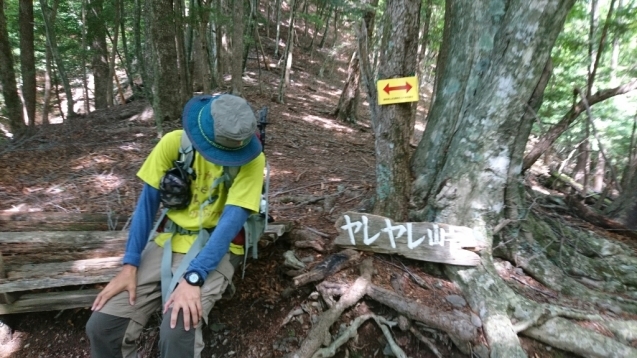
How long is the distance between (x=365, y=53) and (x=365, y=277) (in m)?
1.98

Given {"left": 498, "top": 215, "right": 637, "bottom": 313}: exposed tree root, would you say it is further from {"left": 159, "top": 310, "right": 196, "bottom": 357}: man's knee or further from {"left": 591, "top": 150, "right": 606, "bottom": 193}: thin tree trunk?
{"left": 591, "top": 150, "right": 606, "bottom": 193}: thin tree trunk

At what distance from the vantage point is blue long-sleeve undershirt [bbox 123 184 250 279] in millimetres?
2229

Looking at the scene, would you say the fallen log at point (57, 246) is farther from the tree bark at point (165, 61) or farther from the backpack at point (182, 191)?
the tree bark at point (165, 61)

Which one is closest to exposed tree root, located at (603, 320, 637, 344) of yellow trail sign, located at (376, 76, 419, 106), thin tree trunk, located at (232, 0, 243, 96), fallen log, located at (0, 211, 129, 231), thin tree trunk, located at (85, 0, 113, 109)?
yellow trail sign, located at (376, 76, 419, 106)

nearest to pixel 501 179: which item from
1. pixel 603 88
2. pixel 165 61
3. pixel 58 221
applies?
pixel 58 221

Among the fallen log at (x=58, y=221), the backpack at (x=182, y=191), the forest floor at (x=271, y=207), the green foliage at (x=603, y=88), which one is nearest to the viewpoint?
the backpack at (x=182, y=191)

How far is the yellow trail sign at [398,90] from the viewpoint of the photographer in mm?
2943

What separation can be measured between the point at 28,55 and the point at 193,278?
10.2m

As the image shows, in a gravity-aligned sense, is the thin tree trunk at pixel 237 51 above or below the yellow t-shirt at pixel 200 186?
above

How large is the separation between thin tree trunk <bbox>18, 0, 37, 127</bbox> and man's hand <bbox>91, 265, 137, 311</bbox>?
8743 mm

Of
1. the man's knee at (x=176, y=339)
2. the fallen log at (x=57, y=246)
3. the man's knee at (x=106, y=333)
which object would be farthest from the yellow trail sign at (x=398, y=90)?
the fallen log at (x=57, y=246)

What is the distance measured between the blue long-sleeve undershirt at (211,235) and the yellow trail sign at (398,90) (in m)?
1.55

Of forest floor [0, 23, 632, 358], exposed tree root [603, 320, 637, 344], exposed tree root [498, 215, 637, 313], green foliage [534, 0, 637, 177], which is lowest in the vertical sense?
forest floor [0, 23, 632, 358]

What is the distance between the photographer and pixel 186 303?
2.09 meters
